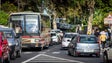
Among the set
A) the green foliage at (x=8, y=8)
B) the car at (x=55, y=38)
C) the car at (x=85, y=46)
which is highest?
the green foliage at (x=8, y=8)

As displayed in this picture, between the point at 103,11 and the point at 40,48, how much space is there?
2968cm

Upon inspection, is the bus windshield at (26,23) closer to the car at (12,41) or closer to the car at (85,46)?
the car at (85,46)

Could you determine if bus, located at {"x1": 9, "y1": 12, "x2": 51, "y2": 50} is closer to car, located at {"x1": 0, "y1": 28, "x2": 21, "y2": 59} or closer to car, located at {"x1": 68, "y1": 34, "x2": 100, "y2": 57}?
→ car, located at {"x1": 68, "y1": 34, "x2": 100, "y2": 57}

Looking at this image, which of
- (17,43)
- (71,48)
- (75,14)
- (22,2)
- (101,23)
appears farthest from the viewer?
(75,14)

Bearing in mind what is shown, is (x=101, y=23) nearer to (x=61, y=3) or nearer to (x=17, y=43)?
(x=61, y=3)

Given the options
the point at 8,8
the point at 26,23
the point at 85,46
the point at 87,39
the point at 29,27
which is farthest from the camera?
the point at 8,8

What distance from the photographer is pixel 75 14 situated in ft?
269

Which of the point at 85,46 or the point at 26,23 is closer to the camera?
the point at 85,46

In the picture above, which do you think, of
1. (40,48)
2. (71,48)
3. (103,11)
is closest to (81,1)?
(103,11)

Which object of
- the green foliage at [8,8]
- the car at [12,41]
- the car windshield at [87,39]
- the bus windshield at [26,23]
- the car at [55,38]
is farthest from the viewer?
the green foliage at [8,8]

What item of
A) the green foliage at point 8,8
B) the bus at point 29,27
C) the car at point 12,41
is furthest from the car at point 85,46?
the green foliage at point 8,8

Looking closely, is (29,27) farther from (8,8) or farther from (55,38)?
(8,8)

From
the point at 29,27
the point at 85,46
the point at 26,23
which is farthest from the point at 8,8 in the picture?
the point at 85,46

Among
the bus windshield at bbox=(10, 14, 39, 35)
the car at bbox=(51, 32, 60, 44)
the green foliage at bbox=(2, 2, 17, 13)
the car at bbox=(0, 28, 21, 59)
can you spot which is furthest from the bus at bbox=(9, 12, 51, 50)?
the green foliage at bbox=(2, 2, 17, 13)
